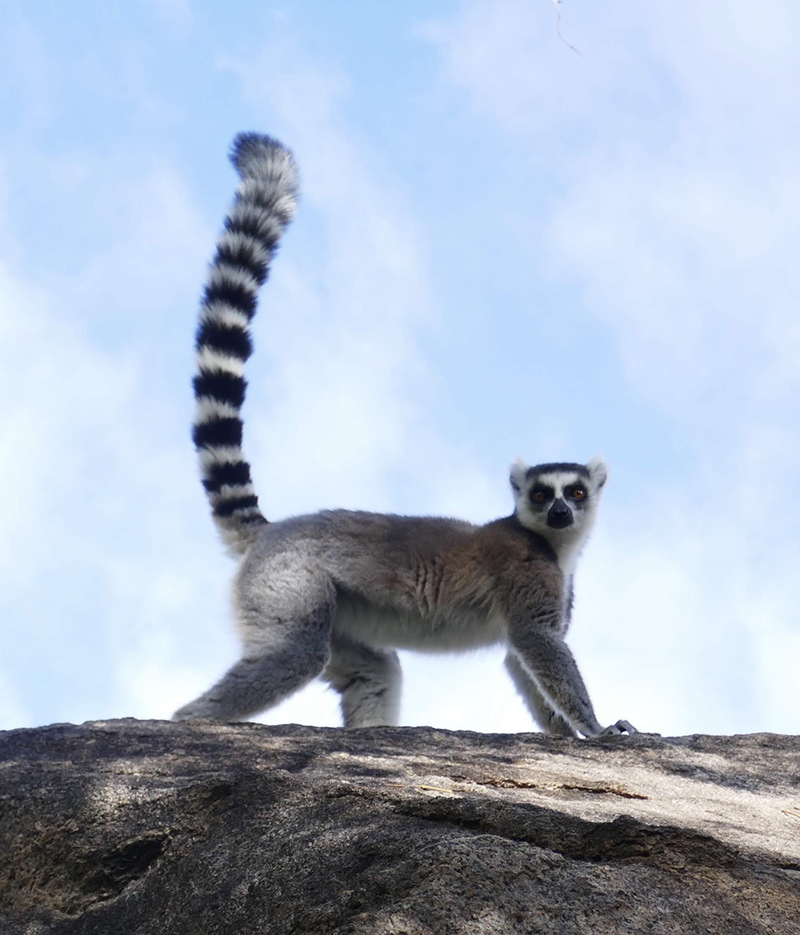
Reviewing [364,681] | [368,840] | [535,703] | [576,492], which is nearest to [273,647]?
[364,681]

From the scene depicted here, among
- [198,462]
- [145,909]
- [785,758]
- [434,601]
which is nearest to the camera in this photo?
[145,909]

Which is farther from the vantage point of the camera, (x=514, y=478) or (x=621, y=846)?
(x=514, y=478)

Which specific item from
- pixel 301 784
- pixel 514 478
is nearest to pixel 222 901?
pixel 301 784

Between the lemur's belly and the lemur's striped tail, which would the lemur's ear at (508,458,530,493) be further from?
the lemur's striped tail

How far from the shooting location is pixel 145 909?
3.13 m

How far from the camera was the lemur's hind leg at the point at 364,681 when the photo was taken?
24.1 ft

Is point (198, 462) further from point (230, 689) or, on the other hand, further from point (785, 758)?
point (785, 758)

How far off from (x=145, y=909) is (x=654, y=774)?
2233mm

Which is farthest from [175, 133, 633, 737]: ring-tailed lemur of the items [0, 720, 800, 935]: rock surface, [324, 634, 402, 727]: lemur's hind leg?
[0, 720, 800, 935]: rock surface

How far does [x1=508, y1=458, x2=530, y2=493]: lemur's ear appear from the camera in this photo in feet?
29.6

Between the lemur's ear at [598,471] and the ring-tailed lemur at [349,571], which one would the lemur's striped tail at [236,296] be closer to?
the ring-tailed lemur at [349,571]

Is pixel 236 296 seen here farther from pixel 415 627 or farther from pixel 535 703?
pixel 535 703

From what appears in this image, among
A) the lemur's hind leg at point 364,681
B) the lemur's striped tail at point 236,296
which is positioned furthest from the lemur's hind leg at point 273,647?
the lemur's striped tail at point 236,296

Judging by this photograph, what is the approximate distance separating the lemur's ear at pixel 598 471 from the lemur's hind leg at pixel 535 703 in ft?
6.57
